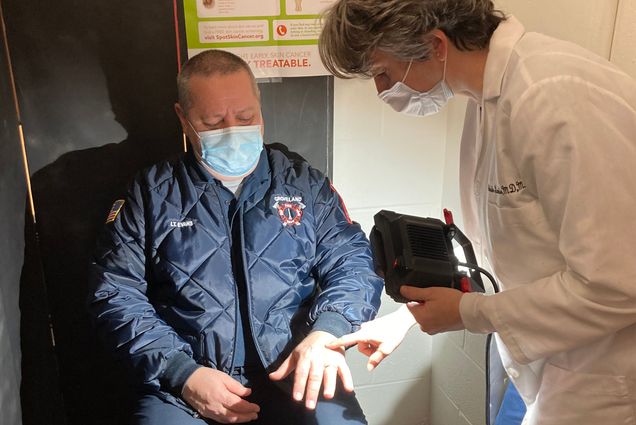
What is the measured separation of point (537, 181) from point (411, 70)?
324 mm

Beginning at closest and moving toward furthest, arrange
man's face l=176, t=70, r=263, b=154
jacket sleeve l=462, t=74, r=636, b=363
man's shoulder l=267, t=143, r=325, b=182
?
jacket sleeve l=462, t=74, r=636, b=363 → man's face l=176, t=70, r=263, b=154 → man's shoulder l=267, t=143, r=325, b=182

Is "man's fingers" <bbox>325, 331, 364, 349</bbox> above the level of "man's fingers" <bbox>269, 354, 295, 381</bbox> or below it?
above

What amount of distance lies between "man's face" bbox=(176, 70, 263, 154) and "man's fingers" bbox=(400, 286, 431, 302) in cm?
68

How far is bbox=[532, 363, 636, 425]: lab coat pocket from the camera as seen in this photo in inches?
41.8

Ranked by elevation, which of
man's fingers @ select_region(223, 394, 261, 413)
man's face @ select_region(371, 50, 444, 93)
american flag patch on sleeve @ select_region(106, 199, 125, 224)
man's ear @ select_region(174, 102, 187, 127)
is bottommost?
man's fingers @ select_region(223, 394, 261, 413)

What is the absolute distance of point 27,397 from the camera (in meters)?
1.65

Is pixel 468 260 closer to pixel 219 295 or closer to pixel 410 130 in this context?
pixel 219 295

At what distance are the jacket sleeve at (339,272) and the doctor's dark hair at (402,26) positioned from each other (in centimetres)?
64

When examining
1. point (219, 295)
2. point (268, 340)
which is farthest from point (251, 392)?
point (219, 295)

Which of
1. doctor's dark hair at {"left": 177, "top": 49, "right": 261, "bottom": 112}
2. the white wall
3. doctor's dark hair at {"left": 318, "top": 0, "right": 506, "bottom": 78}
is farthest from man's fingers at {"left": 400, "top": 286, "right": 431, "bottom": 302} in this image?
the white wall

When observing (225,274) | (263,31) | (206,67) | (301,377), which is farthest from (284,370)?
(263,31)

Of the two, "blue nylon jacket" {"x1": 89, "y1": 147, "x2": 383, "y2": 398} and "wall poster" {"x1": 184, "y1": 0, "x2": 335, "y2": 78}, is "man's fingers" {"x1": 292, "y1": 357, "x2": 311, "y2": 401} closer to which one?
"blue nylon jacket" {"x1": 89, "y1": 147, "x2": 383, "y2": 398}

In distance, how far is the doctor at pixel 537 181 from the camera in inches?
35.9

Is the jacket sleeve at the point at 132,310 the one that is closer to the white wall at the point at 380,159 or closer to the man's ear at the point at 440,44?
the white wall at the point at 380,159
